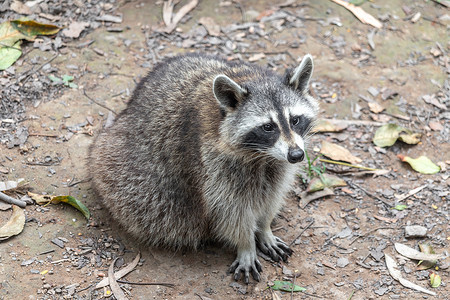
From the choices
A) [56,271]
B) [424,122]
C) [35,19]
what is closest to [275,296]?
[56,271]

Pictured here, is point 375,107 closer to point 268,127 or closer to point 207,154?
point 268,127

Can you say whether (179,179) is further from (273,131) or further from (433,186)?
(433,186)

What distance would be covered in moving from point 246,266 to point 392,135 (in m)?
2.76

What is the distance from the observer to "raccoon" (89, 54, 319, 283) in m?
4.64

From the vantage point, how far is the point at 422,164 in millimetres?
6395

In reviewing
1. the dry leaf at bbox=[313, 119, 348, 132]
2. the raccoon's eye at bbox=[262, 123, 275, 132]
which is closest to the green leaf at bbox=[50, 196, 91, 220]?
the raccoon's eye at bbox=[262, 123, 275, 132]

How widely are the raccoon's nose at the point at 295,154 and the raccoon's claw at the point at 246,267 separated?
1.39 metres

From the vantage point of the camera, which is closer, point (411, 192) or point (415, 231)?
point (415, 231)

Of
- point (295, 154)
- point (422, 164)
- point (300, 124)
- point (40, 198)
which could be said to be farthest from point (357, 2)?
point (40, 198)

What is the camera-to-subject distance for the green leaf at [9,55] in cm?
692

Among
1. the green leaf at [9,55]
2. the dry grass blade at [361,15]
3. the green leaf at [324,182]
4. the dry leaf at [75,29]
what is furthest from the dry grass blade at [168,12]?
the green leaf at [324,182]

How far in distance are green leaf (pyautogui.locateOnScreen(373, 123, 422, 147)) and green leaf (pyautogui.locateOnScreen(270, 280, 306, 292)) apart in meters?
2.50

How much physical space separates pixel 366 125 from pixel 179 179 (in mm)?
2946

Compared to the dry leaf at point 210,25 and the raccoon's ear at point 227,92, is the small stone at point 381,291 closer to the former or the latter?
the raccoon's ear at point 227,92
